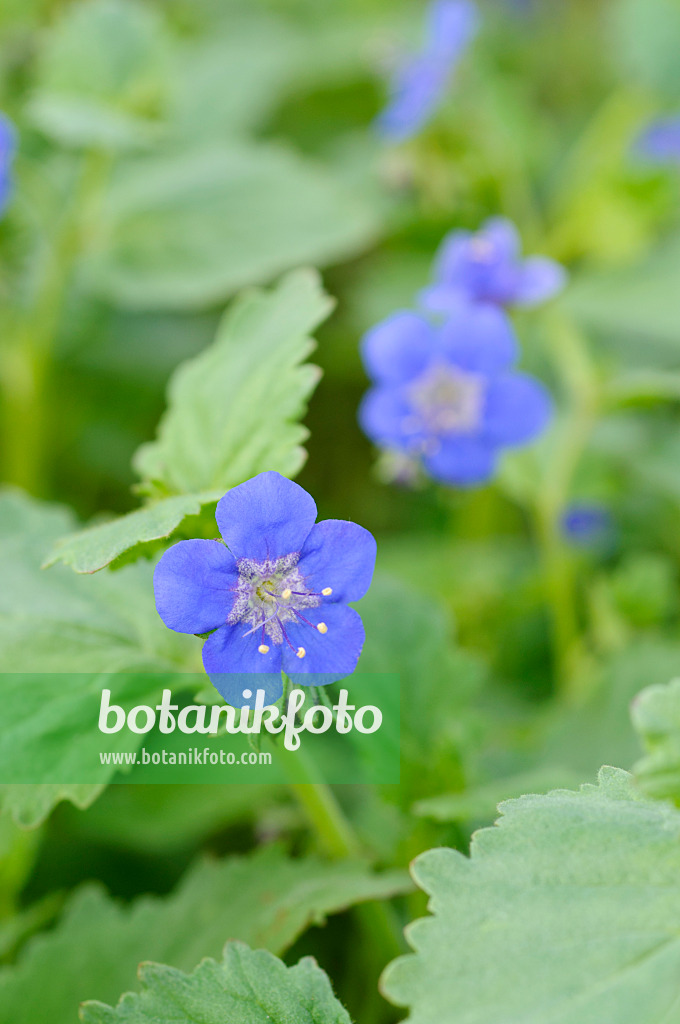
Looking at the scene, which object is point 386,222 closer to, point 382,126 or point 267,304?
point 382,126

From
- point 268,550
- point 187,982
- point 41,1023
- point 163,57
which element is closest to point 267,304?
point 268,550

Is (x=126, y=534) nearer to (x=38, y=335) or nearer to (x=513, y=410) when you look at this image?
(x=513, y=410)

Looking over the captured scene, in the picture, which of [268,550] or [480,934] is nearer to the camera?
[480,934]

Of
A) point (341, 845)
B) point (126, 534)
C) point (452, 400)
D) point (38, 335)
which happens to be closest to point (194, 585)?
point (126, 534)

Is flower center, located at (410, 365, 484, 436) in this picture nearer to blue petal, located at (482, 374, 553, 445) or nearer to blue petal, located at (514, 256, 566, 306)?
blue petal, located at (482, 374, 553, 445)

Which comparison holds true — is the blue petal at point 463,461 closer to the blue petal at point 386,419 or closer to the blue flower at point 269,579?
the blue petal at point 386,419
